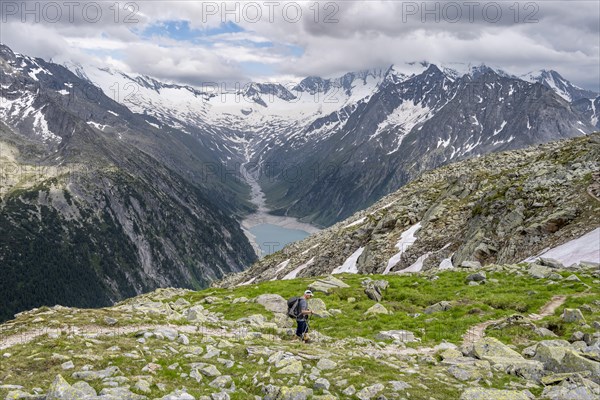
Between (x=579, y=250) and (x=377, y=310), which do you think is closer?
(x=377, y=310)

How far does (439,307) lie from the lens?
3000 cm

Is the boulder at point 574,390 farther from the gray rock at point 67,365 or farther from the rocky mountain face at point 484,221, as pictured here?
the rocky mountain face at point 484,221

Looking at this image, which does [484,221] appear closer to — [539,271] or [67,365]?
[539,271]

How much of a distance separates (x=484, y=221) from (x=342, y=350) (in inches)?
1522

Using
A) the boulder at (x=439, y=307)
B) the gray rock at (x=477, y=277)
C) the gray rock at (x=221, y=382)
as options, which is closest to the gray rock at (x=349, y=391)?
the gray rock at (x=221, y=382)

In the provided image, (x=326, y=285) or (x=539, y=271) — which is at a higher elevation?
(x=539, y=271)

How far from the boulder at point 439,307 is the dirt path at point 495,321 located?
3.94 m

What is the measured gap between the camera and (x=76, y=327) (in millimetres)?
23984

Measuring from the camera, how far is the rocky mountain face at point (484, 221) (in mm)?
45750

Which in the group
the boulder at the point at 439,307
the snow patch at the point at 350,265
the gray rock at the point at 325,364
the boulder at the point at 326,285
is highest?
the gray rock at the point at 325,364

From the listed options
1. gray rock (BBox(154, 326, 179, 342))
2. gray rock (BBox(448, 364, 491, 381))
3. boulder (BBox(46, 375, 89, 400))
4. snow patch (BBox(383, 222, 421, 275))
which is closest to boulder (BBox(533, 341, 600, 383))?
gray rock (BBox(448, 364, 491, 381))

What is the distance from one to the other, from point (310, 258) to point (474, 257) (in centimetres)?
3899

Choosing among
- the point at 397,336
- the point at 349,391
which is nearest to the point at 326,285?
the point at 397,336

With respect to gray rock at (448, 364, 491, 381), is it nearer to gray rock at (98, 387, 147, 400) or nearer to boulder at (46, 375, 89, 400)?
gray rock at (98, 387, 147, 400)
